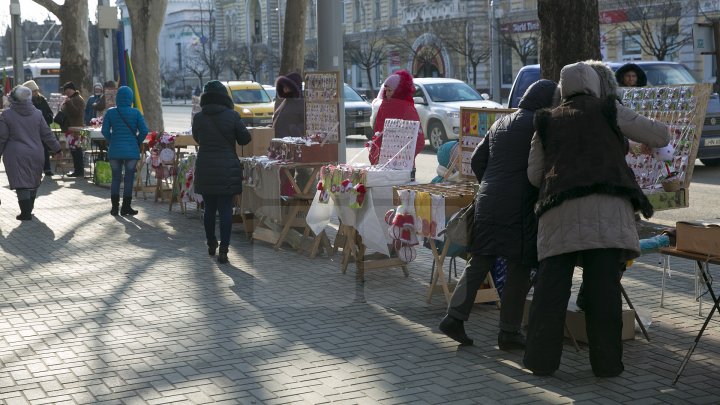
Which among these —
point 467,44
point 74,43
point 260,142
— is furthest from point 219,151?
point 467,44

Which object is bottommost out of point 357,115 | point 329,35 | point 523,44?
point 357,115

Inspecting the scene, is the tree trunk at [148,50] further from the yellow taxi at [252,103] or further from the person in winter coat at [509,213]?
the person in winter coat at [509,213]

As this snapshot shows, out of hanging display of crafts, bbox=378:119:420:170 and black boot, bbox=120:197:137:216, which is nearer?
hanging display of crafts, bbox=378:119:420:170

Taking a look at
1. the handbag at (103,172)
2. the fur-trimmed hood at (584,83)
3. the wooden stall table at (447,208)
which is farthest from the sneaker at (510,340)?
the handbag at (103,172)

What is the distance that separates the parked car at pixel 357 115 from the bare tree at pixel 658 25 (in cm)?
1501

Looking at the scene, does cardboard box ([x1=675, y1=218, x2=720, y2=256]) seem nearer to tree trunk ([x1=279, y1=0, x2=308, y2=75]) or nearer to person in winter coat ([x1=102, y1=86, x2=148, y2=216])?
person in winter coat ([x1=102, y1=86, x2=148, y2=216])

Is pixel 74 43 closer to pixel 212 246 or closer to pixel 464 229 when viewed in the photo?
pixel 212 246

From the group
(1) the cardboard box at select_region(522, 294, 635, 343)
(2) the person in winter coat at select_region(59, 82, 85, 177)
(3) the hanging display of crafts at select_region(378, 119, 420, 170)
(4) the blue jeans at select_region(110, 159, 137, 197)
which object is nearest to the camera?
(1) the cardboard box at select_region(522, 294, 635, 343)

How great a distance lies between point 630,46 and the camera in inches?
1811

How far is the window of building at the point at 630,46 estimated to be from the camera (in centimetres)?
4510

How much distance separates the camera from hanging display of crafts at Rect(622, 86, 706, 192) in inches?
332

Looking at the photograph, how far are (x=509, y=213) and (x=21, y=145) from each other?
912cm

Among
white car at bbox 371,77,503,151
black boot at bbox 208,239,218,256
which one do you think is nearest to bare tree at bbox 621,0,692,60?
white car at bbox 371,77,503,151

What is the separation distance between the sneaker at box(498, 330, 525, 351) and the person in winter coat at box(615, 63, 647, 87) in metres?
4.00
